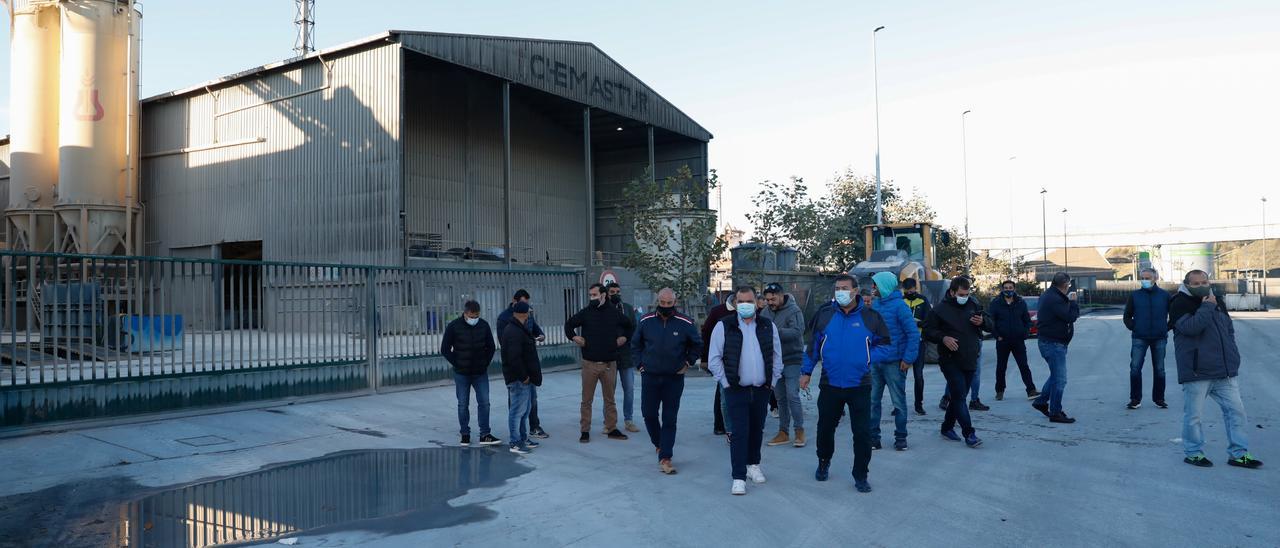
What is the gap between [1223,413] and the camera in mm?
7488

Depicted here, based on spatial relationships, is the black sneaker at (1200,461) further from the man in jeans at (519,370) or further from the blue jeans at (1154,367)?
the man in jeans at (519,370)

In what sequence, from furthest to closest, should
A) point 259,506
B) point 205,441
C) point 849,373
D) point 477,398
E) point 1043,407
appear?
point 1043,407, point 477,398, point 205,441, point 849,373, point 259,506

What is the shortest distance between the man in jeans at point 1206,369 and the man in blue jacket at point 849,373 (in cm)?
281

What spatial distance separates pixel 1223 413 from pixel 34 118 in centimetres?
3469

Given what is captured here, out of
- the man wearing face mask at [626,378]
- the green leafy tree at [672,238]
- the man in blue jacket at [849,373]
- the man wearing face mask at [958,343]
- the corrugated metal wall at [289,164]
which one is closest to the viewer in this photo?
the man in blue jacket at [849,373]

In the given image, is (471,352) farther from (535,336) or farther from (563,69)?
(563,69)

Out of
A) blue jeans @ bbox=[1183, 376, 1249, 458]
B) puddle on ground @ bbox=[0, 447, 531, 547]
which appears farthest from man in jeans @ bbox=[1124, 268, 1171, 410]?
puddle on ground @ bbox=[0, 447, 531, 547]

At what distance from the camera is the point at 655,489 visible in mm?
7156

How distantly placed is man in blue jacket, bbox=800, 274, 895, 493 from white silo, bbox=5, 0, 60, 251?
30379 mm

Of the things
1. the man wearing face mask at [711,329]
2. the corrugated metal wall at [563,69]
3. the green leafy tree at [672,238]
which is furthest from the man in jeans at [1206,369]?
the corrugated metal wall at [563,69]

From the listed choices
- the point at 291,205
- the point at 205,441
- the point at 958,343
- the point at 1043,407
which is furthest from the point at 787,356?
the point at 291,205

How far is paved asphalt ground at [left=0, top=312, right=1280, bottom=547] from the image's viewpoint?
226 inches

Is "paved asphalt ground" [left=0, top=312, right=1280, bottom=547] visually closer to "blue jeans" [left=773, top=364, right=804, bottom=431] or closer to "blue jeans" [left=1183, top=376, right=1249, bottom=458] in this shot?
"blue jeans" [left=1183, top=376, right=1249, bottom=458]

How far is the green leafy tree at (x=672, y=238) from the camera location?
17.7 metres
